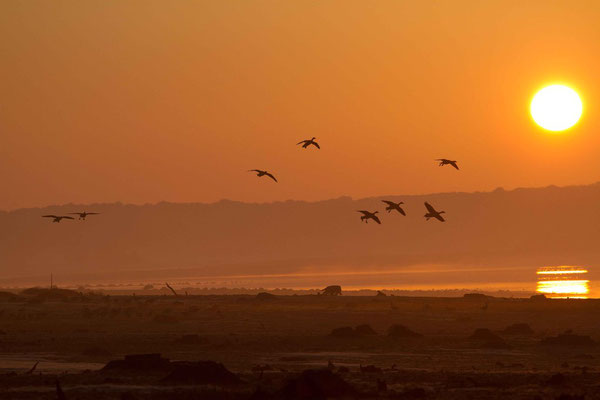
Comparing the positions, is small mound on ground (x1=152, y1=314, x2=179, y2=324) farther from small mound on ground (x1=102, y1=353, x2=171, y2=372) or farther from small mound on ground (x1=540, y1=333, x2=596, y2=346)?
small mound on ground (x1=102, y1=353, x2=171, y2=372)

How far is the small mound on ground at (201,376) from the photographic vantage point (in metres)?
31.4

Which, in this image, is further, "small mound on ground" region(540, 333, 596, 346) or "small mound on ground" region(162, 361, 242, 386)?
"small mound on ground" region(540, 333, 596, 346)

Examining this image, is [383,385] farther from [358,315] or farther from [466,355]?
[358,315]

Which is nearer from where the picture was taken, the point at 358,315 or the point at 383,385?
the point at 383,385

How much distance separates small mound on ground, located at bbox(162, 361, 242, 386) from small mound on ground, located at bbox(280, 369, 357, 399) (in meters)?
2.62

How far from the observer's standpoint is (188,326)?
53438mm

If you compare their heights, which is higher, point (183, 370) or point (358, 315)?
point (358, 315)

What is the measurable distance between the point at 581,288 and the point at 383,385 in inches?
2745

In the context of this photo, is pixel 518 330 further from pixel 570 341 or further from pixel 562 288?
pixel 562 288

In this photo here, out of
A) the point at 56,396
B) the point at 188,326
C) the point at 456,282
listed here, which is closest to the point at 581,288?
the point at 456,282

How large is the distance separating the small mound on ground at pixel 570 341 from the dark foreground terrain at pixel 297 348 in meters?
0.05

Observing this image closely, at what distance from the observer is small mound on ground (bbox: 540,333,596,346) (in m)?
44.1

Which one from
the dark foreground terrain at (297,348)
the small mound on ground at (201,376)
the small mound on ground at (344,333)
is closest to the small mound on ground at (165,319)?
the dark foreground terrain at (297,348)

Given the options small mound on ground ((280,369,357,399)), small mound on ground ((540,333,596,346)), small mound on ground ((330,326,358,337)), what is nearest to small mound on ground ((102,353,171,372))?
small mound on ground ((280,369,357,399))
